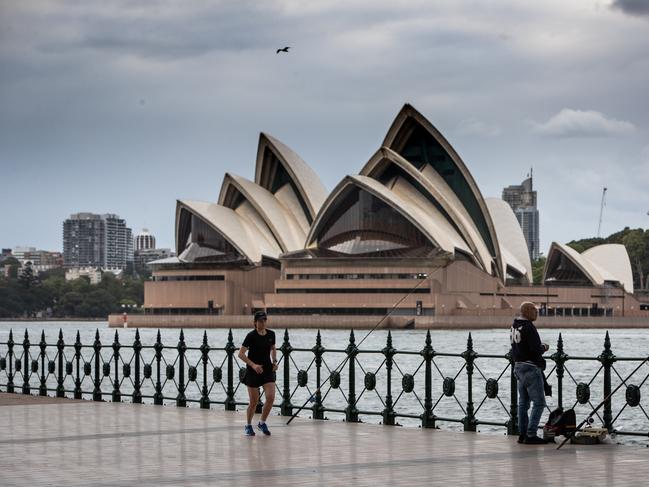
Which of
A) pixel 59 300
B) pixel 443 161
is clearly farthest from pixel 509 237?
pixel 59 300

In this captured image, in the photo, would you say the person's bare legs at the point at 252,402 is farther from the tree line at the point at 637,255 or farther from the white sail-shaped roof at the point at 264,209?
the tree line at the point at 637,255

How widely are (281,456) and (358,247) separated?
10502 centimetres

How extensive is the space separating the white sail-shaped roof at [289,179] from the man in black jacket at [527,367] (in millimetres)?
103098

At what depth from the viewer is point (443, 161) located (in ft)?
377

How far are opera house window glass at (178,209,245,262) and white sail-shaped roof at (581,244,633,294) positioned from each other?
4034 cm

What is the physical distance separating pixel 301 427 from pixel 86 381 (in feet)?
108

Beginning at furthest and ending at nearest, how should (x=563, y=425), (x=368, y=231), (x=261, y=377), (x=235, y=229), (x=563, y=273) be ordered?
(x=563, y=273), (x=235, y=229), (x=368, y=231), (x=261, y=377), (x=563, y=425)

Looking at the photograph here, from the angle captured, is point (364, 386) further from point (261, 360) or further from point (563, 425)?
point (563, 425)

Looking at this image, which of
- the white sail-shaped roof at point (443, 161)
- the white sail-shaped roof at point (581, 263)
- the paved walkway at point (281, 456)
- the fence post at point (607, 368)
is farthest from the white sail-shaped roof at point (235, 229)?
the fence post at point (607, 368)

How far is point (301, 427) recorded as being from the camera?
56.6ft

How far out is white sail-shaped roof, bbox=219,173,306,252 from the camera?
121m

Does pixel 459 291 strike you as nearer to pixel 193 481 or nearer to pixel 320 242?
pixel 320 242

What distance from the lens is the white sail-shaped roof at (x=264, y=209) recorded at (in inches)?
4779

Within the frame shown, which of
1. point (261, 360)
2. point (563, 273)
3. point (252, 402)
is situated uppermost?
point (563, 273)
